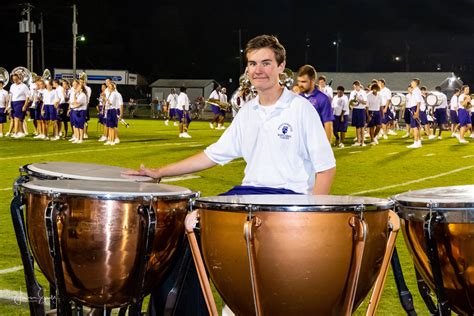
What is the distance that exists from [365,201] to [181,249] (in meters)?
1.01

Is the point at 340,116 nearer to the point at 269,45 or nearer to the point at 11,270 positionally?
the point at 11,270

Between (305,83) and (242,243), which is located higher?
(305,83)

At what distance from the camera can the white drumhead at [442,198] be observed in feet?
11.1

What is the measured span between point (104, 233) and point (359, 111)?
746 inches

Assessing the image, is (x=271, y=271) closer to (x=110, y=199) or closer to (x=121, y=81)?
(x=110, y=199)

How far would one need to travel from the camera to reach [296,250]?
3.12 meters

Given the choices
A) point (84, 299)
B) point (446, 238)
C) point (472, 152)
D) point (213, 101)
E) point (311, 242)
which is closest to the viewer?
point (311, 242)

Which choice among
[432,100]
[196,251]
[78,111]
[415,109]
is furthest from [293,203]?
[432,100]

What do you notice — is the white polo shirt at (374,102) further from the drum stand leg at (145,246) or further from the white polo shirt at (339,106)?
the drum stand leg at (145,246)

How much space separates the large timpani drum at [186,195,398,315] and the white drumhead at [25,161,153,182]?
3.14 ft

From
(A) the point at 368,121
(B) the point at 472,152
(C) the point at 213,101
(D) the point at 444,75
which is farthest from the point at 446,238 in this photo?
(D) the point at 444,75

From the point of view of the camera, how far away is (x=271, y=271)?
10.4 feet

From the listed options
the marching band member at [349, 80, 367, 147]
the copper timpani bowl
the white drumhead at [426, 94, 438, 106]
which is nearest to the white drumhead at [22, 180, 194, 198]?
the copper timpani bowl

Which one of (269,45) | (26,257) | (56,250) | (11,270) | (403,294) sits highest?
(269,45)
